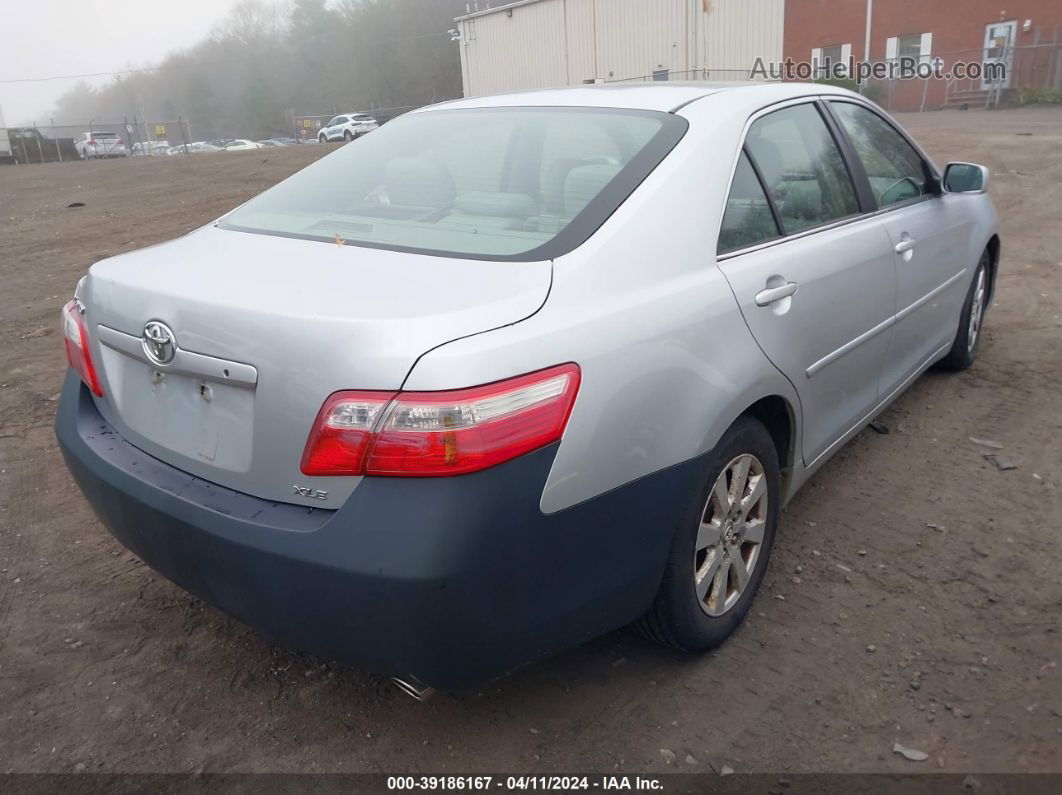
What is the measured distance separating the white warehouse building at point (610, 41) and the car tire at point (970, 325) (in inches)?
1082

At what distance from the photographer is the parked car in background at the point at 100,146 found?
1620 inches

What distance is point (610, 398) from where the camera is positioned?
2080mm

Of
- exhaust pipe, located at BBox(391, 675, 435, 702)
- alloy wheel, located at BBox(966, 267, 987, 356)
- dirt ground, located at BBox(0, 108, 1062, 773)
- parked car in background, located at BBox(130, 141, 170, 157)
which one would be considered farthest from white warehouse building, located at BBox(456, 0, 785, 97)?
exhaust pipe, located at BBox(391, 675, 435, 702)

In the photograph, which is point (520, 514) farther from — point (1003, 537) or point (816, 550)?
point (1003, 537)

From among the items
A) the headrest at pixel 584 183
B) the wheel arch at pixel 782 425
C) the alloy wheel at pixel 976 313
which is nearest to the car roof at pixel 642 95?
the headrest at pixel 584 183

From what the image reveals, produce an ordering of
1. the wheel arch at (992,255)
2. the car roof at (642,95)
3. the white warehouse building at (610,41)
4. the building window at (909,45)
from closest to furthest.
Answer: the car roof at (642,95), the wheel arch at (992,255), the white warehouse building at (610,41), the building window at (909,45)

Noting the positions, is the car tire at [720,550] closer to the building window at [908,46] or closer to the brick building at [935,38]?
the brick building at [935,38]

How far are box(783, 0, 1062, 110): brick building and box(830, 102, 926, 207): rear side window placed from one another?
1220 inches

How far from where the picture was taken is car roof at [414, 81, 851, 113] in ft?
9.73

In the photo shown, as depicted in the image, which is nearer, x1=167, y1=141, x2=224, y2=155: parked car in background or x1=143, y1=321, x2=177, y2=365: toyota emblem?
x1=143, y1=321, x2=177, y2=365: toyota emblem

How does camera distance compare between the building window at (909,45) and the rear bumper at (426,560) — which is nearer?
the rear bumper at (426,560)

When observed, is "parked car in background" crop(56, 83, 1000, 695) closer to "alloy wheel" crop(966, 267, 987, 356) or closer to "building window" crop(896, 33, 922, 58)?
"alloy wheel" crop(966, 267, 987, 356)

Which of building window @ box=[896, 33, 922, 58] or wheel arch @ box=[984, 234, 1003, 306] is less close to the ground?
building window @ box=[896, 33, 922, 58]

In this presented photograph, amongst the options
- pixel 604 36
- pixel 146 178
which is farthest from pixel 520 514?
pixel 604 36
